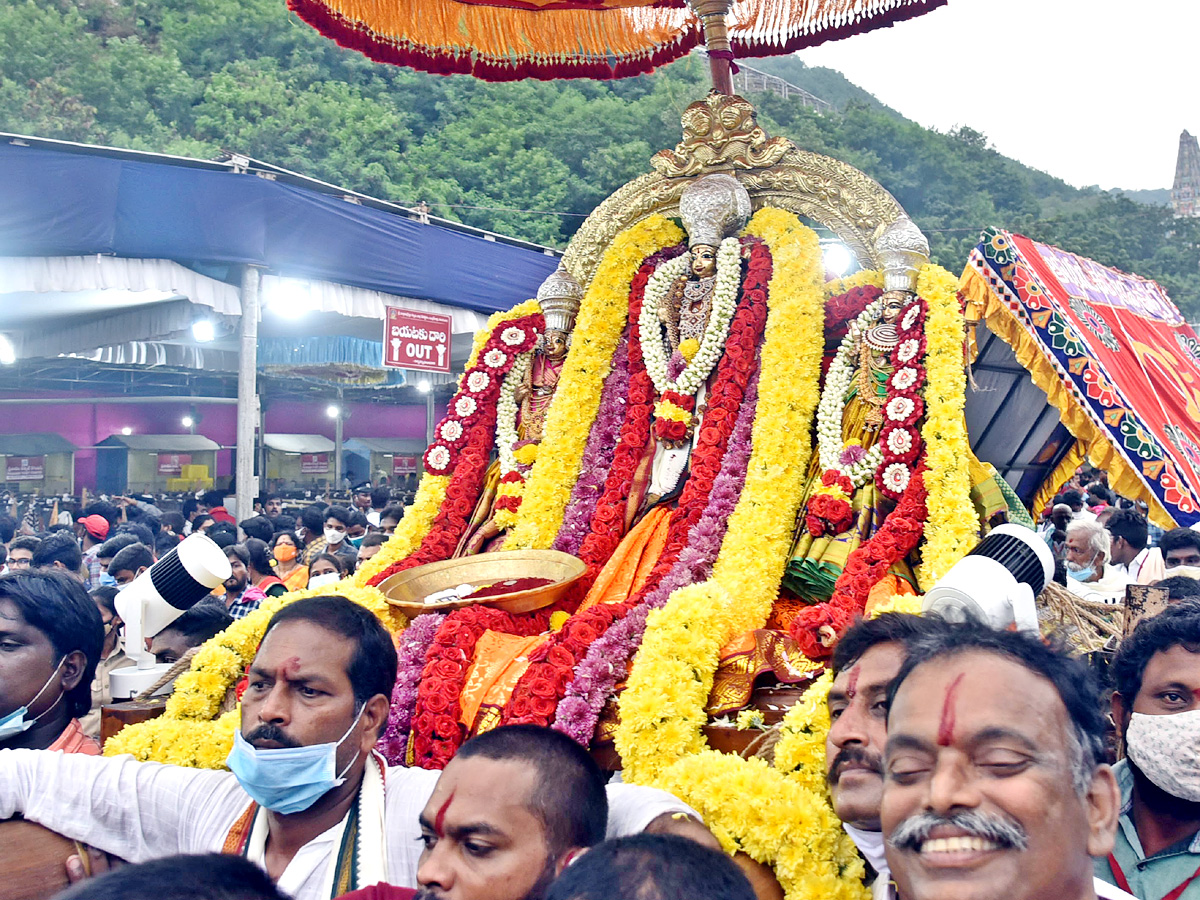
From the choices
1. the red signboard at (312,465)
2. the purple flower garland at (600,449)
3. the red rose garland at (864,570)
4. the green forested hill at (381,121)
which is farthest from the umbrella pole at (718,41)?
the red signboard at (312,465)

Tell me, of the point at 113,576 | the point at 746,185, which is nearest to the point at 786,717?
the point at 746,185

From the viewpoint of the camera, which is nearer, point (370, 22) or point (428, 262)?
point (370, 22)

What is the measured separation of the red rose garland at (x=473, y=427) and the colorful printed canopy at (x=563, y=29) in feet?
5.29

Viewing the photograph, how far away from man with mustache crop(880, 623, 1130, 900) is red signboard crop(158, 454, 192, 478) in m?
22.5

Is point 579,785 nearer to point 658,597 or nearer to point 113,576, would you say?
point 658,597

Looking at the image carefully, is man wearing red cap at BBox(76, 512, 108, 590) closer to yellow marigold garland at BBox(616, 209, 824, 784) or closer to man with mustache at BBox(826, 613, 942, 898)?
yellow marigold garland at BBox(616, 209, 824, 784)

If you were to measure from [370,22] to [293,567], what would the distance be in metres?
3.98

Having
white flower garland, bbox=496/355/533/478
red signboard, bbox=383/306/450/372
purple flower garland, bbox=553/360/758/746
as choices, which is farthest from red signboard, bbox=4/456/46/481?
purple flower garland, bbox=553/360/758/746

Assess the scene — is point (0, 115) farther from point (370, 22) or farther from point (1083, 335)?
point (1083, 335)

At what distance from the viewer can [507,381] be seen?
5.14 m

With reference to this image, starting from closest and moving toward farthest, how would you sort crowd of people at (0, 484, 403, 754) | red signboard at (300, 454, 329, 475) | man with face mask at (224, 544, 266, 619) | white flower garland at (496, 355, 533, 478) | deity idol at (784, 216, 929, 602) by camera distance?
crowd of people at (0, 484, 403, 754)
deity idol at (784, 216, 929, 602)
white flower garland at (496, 355, 533, 478)
man with face mask at (224, 544, 266, 619)
red signboard at (300, 454, 329, 475)

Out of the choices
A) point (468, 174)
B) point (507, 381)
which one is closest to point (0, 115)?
point (468, 174)

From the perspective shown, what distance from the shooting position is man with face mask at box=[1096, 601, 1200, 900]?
2059mm

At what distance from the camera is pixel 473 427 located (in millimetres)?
5074
